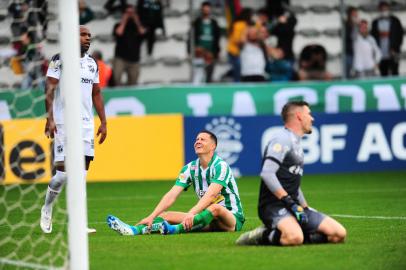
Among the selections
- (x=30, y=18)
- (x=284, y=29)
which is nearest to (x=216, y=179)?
(x=30, y=18)

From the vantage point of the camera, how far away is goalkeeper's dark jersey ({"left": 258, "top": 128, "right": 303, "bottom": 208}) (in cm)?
972

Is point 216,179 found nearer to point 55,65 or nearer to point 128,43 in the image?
point 55,65

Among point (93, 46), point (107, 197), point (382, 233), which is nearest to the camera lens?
point (382, 233)

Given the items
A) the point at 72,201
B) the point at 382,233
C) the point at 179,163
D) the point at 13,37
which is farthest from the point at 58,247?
the point at 179,163

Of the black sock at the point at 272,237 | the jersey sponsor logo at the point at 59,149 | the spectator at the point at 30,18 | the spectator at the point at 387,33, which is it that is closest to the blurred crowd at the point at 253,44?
the spectator at the point at 387,33

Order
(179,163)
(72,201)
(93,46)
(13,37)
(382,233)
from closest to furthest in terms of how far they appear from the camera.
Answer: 1. (72,201)
2. (382,233)
3. (13,37)
4. (179,163)
5. (93,46)

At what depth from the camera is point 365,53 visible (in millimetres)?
22281

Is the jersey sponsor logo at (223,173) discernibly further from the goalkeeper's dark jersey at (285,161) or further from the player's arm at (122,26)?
the player's arm at (122,26)

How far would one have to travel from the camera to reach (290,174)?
32.2ft

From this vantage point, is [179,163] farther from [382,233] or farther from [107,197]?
[382,233]

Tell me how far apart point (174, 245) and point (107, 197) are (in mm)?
7065

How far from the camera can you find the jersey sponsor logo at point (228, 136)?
20.2 metres

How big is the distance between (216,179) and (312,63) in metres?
11.5

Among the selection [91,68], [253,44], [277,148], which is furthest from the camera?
[253,44]
